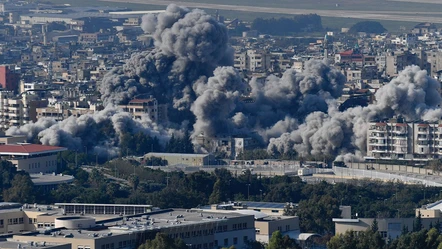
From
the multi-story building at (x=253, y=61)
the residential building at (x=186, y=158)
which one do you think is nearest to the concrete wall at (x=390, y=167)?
the residential building at (x=186, y=158)

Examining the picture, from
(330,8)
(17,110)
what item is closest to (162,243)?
(17,110)

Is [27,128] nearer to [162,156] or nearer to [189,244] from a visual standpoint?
[162,156]

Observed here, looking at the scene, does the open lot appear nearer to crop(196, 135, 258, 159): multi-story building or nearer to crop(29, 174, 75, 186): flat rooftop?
crop(196, 135, 258, 159): multi-story building

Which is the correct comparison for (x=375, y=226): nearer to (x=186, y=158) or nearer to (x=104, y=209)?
Result: (x=104, y=209)

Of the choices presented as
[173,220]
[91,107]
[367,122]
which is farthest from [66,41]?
[173,220]

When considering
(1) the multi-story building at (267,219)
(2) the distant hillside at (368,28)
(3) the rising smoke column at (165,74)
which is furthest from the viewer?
(2) the distant hillside at (368,28)

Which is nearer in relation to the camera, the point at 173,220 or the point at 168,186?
the point at 173,220

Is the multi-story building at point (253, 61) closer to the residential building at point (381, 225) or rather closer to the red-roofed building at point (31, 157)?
the red-roofed building at point (31, 157)
